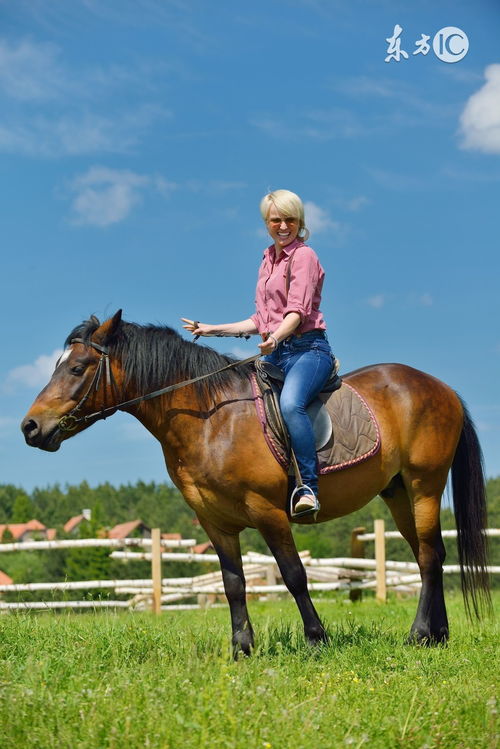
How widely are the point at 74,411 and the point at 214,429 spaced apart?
0.94m

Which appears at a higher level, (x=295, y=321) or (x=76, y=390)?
(x=295, y=321)

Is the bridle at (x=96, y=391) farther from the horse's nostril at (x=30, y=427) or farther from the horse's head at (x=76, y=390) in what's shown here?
the horse's nostril at (x=30, y=427)

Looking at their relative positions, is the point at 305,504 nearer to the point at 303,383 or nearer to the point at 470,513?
the point at 303,383

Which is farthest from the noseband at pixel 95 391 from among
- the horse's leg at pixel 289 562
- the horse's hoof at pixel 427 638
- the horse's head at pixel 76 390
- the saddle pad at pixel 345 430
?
the horse's hoof at pixel 427 638

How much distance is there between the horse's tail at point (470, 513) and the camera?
6.72 m

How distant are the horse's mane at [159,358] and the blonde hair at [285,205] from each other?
1072mm

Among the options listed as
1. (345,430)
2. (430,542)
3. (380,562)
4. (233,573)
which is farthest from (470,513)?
(380,562)

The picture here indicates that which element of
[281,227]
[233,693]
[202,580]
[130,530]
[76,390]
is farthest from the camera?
[130,530]

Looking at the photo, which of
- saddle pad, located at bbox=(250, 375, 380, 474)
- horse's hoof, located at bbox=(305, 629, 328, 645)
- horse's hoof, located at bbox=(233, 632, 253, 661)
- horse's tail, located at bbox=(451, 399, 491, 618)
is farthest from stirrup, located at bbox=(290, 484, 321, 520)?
horse's tail, located at bbox=(451, 399, 491, 618)

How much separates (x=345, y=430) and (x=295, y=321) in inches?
37.9

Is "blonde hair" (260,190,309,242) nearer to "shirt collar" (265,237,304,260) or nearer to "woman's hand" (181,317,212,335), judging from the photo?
"shirt collar" (265,237,304,260)

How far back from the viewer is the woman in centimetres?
543

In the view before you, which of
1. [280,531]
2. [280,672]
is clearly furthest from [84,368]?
[280,672]

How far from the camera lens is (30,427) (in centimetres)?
531
